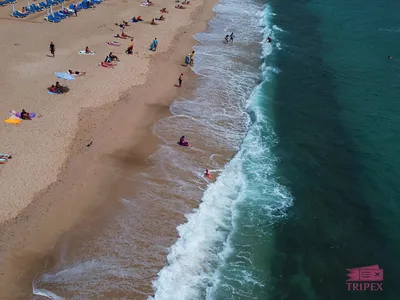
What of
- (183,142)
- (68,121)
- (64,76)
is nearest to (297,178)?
(183,142)

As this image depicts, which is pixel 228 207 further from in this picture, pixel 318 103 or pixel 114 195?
pixel 318 103

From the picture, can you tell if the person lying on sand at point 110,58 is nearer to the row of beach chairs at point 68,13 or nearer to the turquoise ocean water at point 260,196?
the turquoise ocean water at point 260,196

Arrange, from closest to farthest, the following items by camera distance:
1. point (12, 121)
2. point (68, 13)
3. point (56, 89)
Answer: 1. point (12, 121)
2. point (56, 89)
3. point (68, 13)

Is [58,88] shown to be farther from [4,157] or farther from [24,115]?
[4,157]

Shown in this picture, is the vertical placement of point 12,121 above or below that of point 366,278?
above

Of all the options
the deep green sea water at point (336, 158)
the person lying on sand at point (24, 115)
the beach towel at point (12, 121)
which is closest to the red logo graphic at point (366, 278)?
the deep green sea water at point (336, 158)

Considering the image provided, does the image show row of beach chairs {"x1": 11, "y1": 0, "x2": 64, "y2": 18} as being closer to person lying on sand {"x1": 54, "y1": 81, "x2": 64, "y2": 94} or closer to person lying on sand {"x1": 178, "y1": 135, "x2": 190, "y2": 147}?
person lying on sand {"x1": 54, "y1": 81, "x2": 64, "y2": 94}

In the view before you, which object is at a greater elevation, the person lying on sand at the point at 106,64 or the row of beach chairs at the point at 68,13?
the row of beach chairs at the point at 68,13
